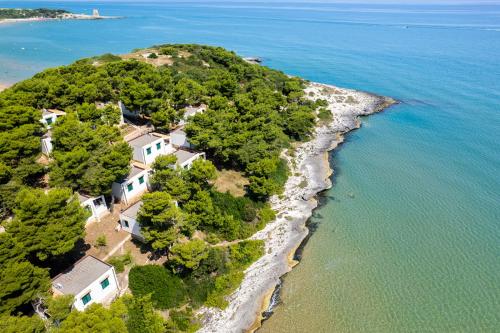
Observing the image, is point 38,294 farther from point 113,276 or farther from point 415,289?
point 415,289

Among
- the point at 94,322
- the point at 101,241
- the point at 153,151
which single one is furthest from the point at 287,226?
the point at 94,322

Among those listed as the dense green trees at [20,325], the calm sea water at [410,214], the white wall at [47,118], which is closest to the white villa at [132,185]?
the white wall at [47,118]

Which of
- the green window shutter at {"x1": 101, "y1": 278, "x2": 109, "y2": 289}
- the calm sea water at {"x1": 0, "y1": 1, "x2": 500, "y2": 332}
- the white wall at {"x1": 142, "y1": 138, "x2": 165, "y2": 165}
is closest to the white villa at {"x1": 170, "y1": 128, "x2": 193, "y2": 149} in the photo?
the white wall at {"x1": 142, "y1": 138, "x2": 165, "y2": 165}

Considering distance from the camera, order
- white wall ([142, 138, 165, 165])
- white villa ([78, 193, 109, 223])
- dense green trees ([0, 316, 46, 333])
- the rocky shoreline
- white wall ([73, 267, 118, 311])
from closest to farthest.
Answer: dense green trees ([0, 316, 46, 333]) → white wall ([73, 267, 118, 311]) → the rocky shoreline → white villa ([78, 193, 109, 223]) → white wall ([142, 138, 165, 165])

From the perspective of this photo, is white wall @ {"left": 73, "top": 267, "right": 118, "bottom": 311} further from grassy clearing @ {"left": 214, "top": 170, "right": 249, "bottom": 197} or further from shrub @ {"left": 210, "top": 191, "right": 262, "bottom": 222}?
grassy clearing @ {"left": 214, "top": 170, "right": 249, "bottom": 197}

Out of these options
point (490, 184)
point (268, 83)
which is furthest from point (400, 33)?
point (490, 184)

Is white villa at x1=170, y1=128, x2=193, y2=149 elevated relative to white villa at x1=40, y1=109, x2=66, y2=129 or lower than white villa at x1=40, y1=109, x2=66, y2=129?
lower
